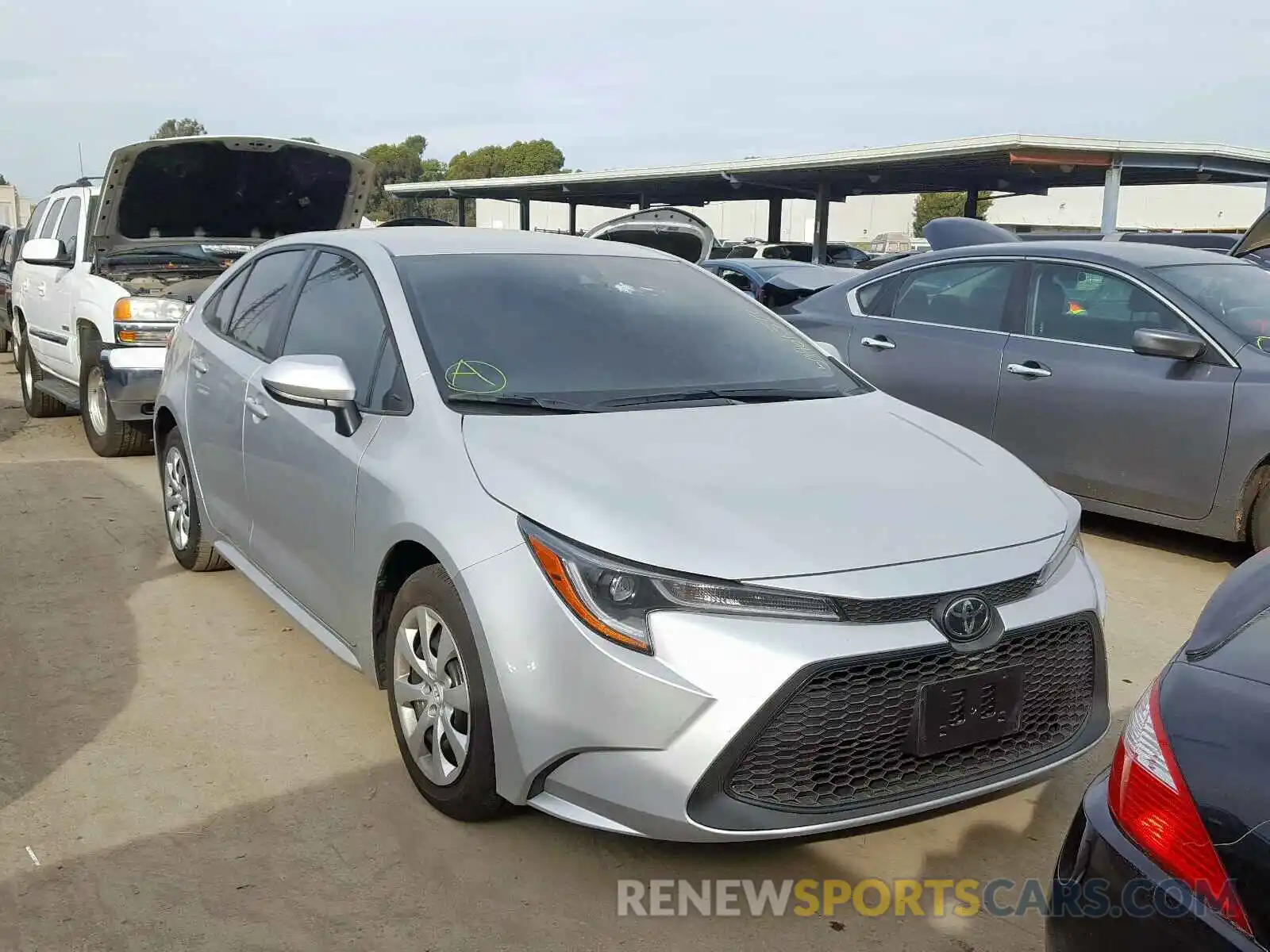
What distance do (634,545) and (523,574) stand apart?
0.28 m

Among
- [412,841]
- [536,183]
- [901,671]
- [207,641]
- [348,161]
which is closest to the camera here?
[901,671]

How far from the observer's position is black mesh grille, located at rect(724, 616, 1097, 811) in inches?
100

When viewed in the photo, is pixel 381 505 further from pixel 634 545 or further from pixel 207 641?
pixel 207 641

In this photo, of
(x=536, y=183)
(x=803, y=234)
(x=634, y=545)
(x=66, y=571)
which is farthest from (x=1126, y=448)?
(x=803, y=234)

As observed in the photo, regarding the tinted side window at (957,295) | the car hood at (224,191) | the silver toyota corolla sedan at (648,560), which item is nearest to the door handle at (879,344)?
the tinted side window at (957,295)

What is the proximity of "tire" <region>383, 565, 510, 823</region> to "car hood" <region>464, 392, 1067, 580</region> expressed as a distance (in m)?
0.33

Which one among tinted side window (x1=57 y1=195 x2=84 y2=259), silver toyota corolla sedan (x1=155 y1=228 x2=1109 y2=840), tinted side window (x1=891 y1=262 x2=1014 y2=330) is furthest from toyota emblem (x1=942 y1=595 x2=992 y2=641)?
tinted side window (x1=57 y1=195 x2=84 y2=259)

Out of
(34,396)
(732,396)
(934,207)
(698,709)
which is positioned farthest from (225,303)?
(934,207)

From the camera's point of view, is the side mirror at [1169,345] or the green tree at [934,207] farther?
the green tree at [934,207]

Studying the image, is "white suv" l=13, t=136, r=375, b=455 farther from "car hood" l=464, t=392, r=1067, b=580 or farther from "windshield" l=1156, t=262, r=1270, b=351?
"windshield" l=1156, t=262, r=1270, b=351

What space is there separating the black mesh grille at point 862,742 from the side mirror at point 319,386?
1.64 m

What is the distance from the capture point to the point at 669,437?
3.22 meters

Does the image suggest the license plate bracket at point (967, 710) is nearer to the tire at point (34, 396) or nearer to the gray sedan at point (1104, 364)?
the gray sedan at point (1104, 364)

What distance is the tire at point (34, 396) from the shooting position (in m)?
9.80
